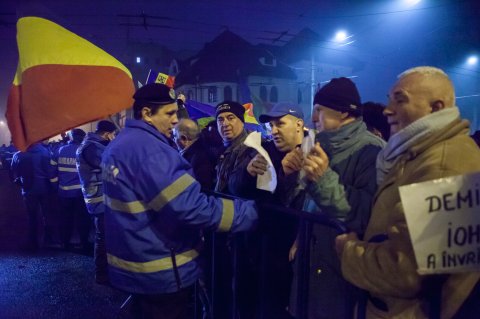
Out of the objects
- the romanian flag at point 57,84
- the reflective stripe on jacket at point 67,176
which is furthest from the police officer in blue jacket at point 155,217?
the reflective stripe on jacket at point 67,176

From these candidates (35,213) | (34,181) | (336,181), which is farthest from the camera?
(35,213)

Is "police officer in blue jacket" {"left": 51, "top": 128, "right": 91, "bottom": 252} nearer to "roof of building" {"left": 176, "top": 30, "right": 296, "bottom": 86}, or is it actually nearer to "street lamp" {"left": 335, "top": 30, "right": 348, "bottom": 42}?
"street lamp" {"left": 335, "top": 30, "right": 348, "bottom": 42}

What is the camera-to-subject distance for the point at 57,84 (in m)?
3.08

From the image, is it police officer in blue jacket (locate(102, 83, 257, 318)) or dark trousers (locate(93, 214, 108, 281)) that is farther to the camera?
dark trousers (locate(93, 214, 108, 281))

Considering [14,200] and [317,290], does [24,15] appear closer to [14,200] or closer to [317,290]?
[317,290]

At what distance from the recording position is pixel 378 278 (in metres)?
1.46

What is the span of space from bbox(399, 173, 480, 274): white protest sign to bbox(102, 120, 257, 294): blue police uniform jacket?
1354mm

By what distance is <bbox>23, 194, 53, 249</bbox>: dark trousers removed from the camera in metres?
6.54

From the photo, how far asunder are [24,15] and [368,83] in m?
43.8

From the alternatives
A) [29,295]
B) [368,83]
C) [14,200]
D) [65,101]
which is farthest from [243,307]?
[368,83]

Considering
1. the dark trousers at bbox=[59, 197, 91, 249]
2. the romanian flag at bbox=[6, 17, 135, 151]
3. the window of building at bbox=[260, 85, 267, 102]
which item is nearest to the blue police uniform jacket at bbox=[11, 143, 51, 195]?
the dark trousers at bbox=[59, 197, 91, 249]

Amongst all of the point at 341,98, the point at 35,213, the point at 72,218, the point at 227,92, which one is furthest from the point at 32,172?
the point at 227,92

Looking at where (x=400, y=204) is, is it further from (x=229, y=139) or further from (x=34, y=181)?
(x=34, y=181)

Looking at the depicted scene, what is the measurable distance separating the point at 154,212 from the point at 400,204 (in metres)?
1.64
